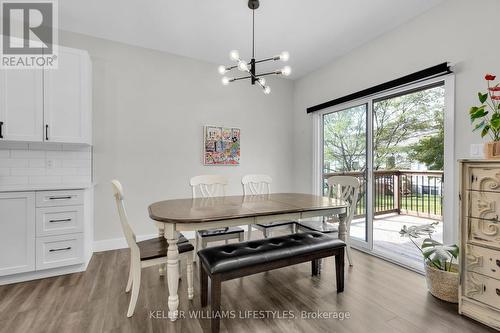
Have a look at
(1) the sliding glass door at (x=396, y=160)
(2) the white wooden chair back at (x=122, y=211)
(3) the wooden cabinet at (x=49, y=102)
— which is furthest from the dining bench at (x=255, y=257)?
(3) the wooden cabinet at (x=49, y=102)

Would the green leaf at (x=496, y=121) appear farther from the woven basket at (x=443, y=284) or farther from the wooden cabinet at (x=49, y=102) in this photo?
the wooden cabinet at (x=49, y=102)

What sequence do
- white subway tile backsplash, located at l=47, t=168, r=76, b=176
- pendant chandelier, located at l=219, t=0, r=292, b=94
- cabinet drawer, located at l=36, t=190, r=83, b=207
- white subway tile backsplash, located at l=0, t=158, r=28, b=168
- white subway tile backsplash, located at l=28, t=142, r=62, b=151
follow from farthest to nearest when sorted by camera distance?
white subway tile backsplash, located at l=47, t=168, r=76, b=176 → white subway tile backsplash, located at l=28, t=142, r=62, b=151 → white subway tile backsplash, located at l=0, t=158, r=28, b=168 → cabinet drawer, located at l=36, t=190, r=83, b=207 → pendant chandelier, located at l=219, t=0, r=292, b=94

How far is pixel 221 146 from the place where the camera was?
3.83 metres

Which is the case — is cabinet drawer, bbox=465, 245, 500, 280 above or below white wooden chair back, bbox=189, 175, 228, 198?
below

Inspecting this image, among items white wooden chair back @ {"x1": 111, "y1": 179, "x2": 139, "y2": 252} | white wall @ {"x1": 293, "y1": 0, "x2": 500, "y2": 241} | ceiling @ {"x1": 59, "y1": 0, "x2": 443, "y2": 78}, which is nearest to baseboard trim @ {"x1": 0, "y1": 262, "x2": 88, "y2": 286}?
white wooden chair back @ {"x1": 111, "y1": 179, "x2": 139, "y2": 252}

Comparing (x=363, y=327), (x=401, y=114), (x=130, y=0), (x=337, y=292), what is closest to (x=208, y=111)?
(x=130, y=0)

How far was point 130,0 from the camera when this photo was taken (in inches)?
92.8

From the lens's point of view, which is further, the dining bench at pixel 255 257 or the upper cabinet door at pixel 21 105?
the upper cabinet door at pixel 21 105

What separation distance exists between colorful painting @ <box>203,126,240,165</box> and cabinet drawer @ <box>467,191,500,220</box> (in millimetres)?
2946

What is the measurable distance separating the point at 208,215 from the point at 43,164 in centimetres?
239

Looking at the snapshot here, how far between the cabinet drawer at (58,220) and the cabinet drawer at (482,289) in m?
3.57

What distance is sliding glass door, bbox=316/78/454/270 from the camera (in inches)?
98.3

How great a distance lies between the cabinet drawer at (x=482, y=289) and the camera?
1621mm

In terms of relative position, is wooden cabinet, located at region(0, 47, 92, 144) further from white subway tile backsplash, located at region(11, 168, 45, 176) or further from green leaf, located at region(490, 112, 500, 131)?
green leaf, located at region(490, 112, 500, 131)
